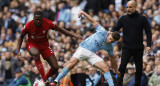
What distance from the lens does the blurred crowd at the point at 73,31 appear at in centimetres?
1457

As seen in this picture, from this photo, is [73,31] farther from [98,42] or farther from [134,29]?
[98,42]

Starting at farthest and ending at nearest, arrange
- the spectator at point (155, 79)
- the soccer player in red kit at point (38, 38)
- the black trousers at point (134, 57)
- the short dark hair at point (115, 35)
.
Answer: the spectator at point (155, 79) → the black trousers at point (134, 57) → the soccer player in red kit at point (38, 38) → the short dark hair at point (115, 35)

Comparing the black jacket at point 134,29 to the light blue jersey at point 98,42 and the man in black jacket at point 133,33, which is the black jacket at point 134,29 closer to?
the man in black jacket at point 133,33

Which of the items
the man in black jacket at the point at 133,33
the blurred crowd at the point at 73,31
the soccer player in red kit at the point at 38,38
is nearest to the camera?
the soccer player in red kit at the point at 38,38

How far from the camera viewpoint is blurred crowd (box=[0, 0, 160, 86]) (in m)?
14.6

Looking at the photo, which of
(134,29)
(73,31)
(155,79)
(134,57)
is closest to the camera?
(134,29)

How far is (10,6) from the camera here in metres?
23.6

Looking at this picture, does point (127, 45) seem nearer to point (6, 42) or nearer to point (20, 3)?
point (6, 42)

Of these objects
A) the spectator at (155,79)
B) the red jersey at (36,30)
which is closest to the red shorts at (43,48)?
the red jersey at (36,30)

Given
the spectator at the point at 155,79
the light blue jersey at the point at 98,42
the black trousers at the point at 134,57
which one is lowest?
the spectator at the point at 155,79

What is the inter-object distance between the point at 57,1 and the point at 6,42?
329cm

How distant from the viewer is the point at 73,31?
1988 centimetres

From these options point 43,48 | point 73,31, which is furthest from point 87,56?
point 73,31

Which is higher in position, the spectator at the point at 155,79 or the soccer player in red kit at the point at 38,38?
the soccer player in red kit at the point at 38,38
